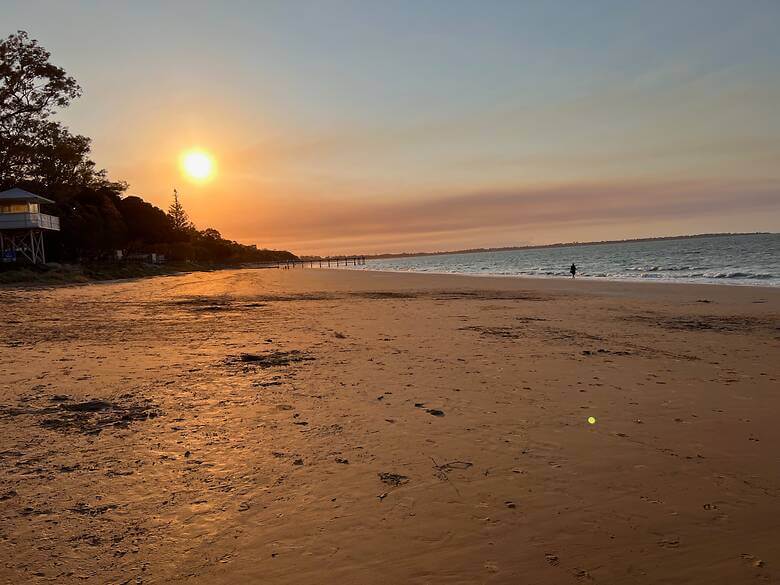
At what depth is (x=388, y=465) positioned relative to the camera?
475 centimetres

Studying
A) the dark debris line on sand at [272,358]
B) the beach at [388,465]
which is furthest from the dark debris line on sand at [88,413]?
the dark debris line on sand at [272,358]

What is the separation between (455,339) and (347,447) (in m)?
6.80

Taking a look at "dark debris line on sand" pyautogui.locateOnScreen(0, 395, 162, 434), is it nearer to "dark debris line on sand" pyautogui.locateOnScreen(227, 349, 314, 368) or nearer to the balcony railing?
"dark debris line on sand" pyautogui.locateOnScreen(227, 349, 314, 368)

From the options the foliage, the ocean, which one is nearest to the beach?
the ocean

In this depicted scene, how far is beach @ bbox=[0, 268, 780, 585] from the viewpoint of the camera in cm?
331

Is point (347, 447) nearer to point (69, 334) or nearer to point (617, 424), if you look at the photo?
point (617, 424)

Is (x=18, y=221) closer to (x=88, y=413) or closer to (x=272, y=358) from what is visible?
(x=272, y=358)

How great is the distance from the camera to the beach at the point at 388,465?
331 centimetres

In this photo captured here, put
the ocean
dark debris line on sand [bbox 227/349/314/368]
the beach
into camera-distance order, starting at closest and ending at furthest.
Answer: the beach
dark debris line on sand [bbox 227/349/314/368]
the ocean

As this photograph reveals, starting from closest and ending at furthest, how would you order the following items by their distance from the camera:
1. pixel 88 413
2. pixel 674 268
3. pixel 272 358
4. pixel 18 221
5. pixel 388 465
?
1. pixel 388 465
2. pixel 88 413
3. pixel 272 358
4. pixel 18 221
5. pixel 674 268

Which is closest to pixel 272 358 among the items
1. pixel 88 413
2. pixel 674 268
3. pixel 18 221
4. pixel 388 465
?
pixel 88 413

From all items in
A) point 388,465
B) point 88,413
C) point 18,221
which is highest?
point 18,221

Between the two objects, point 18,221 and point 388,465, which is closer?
point 388,465

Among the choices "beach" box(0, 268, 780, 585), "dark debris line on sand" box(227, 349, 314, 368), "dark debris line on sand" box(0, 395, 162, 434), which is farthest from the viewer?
"dark debris line on sand" box(227, 349, 314, 368)
